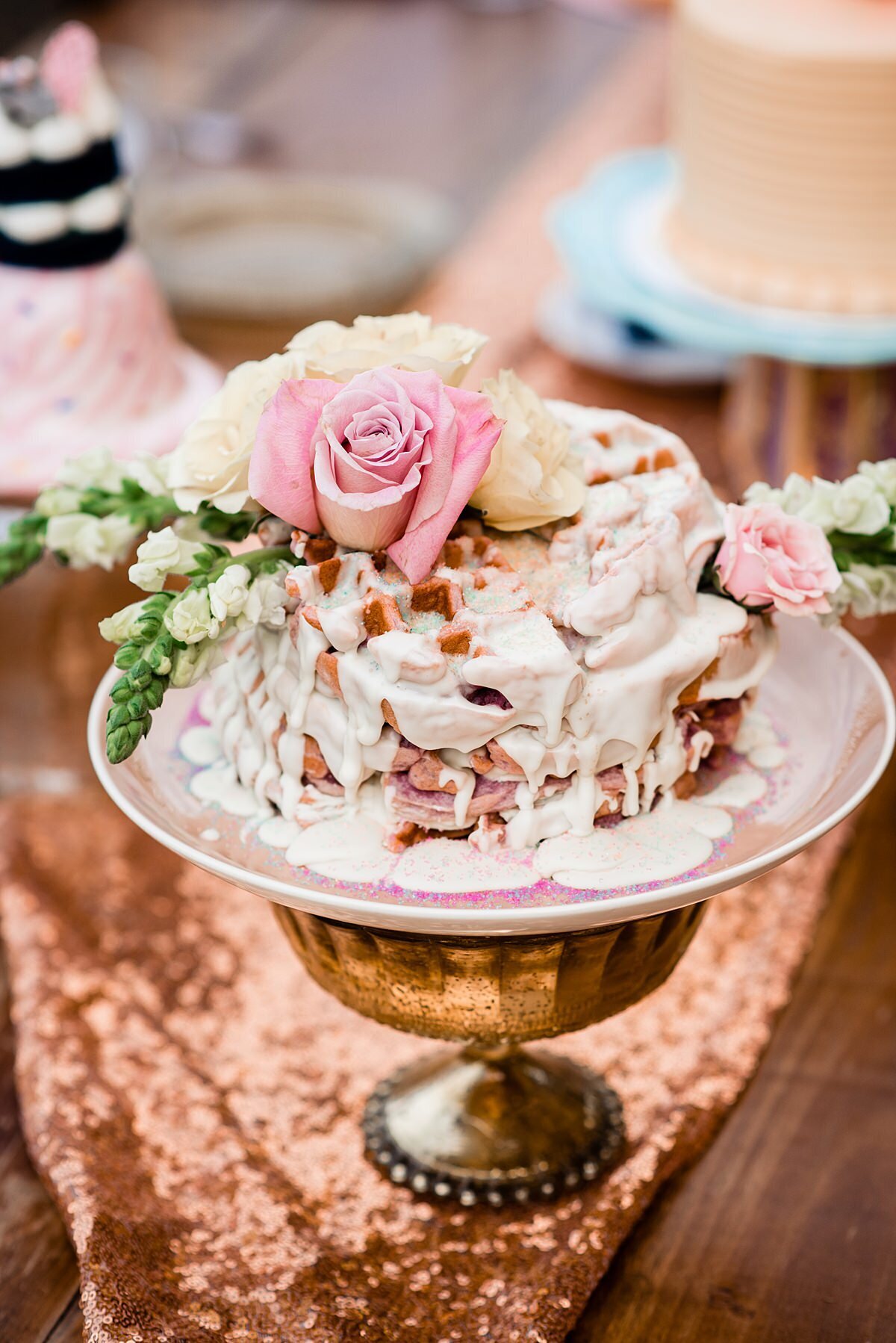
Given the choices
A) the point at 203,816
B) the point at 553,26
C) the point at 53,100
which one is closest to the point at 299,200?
the point at 53,100

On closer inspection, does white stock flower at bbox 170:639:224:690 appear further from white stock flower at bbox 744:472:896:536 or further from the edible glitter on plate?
white stock flower at bbox 744:472:896:536

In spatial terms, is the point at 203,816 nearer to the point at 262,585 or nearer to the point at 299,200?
the point at 262,585

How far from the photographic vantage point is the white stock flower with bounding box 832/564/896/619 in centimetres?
117

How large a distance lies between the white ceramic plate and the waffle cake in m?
0.06

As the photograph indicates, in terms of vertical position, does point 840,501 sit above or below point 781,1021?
above

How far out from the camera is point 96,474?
4.16 feet

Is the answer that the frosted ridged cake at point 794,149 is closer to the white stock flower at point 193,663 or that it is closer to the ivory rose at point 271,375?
the ivory rose at point 271,375

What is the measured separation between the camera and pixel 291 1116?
1443 millimetres

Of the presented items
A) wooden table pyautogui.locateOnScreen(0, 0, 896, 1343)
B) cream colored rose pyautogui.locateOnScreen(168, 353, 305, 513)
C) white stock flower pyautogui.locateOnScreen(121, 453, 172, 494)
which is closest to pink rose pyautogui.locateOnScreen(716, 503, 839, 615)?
cream colored rose pyautogui.locateOnScreen(168, 353, 305, 513)

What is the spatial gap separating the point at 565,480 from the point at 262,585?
0.74 ft

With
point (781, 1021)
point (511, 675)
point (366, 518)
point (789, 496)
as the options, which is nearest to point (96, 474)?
point (366, 518)

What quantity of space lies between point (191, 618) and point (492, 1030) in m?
0.38

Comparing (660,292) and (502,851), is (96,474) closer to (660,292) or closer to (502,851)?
(502,851)

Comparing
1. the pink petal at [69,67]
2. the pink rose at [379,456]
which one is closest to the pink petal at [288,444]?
the pink rose at [379,456]
